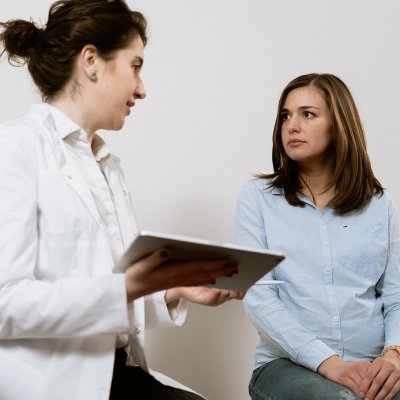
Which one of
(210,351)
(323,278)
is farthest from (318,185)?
(210,351)

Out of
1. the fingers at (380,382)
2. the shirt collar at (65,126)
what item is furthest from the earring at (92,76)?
the fingers at (380,382)

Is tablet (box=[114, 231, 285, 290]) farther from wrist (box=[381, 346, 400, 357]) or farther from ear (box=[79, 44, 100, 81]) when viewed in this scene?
wrist (box=[381, 346, 400, 357])

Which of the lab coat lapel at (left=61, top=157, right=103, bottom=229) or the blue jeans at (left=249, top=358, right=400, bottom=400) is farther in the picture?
the blue jeans at (left=249, top=358, right=400, bottom=400)

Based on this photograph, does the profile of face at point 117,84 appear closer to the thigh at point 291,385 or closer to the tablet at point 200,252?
the tablet at point 200,252

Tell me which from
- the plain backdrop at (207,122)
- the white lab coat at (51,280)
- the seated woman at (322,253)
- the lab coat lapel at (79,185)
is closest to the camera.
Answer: the white lab coat at (51,280)

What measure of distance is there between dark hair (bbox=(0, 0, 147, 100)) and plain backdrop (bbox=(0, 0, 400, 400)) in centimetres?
62

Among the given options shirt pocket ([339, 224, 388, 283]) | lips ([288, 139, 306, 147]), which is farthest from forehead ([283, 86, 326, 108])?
shirt pocket ([339, 224, 388, 283])

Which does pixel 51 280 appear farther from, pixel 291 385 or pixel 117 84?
pixel 291 385

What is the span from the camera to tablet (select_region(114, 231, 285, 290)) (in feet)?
3.07

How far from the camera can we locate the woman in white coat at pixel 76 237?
3.52ft

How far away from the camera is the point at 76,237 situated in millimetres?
1191

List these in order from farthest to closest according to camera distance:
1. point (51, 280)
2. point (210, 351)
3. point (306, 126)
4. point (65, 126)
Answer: point (210, 351) → point (306, 126) → point (65, 126) → point (51, 280)

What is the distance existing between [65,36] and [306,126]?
819mm

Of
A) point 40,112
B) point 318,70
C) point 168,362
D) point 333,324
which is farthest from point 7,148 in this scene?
point 318,70
